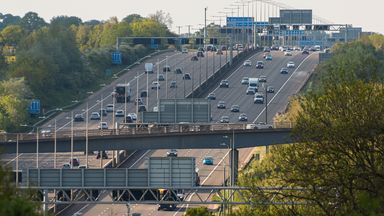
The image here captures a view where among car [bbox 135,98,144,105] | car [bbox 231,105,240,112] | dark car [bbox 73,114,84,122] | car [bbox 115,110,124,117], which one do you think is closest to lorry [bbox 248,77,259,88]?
car [bbox 135,98,144,105]

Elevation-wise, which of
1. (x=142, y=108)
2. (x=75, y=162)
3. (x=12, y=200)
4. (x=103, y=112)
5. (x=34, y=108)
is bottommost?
(x=103, y=112)

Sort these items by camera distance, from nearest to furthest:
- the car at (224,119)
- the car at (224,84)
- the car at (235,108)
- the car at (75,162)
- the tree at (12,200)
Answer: the tree at (12,200) < the car at (75,162) < the car at (224,119) < the car at (235,108) < the car at (224,84)

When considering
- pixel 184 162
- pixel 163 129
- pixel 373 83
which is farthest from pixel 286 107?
pixel 373 83

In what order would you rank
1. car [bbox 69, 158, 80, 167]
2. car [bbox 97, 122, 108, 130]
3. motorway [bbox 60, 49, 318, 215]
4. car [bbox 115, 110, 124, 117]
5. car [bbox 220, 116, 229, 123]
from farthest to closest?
car [bbox 115, 110, 124, 117] → car [bbox 220, 116, 229, 123] → car [bbox 97, 122, 108, 130] → car [bbox 69, 158, 80, 167] → motorway [bbox 60, 49, 318, 215]

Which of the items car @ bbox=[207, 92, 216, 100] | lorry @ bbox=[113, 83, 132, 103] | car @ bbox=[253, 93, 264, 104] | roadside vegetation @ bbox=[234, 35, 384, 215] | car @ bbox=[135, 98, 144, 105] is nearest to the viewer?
roadside vegetation @ bbox=[234, 35, 384, 215]

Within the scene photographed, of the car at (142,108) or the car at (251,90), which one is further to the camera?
the car at (251,90)

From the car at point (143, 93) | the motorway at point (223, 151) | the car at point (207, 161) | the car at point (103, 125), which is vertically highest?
the car at point (103, 125)

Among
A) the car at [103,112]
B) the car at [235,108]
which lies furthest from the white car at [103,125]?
the car at [235,108]

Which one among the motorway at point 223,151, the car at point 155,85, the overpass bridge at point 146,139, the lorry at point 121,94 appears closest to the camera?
the motorway at point 223,151

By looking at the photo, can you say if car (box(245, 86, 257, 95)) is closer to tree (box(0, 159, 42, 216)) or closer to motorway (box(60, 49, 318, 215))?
motorway (box(60, 49, 318, 215))

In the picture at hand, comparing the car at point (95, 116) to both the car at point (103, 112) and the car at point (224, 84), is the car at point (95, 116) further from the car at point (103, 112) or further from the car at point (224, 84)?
the car at point (224, 84)

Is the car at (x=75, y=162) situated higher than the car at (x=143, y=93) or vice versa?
the car at (x=75, y=162)

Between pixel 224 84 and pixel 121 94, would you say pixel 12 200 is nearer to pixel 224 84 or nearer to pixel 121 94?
pixel 121 94

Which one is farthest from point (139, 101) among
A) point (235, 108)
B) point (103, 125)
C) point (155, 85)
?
point (103, 125)
